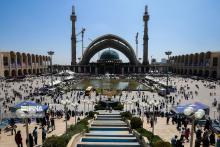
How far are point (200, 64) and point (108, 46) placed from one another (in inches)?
1921

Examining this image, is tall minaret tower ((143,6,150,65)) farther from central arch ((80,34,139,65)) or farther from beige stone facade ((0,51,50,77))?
beige stone facade ((0,51,50,77))

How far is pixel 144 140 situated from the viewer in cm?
1020

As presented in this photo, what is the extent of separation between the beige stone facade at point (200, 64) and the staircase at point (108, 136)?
148 feet

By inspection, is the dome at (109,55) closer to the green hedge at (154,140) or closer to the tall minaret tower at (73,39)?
the tall minaret tower at (73,39)

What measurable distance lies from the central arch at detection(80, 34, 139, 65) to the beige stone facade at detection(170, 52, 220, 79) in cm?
2090

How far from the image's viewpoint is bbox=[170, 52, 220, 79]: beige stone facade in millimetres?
65825

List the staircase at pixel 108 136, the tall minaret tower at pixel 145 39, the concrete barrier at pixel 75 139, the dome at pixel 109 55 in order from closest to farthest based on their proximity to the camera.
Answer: the concrete barrier at pixel 75 139, the staircase at pixel 108 136, the tall minaret tower at pixel 145 39, the dome at pixel 109 55

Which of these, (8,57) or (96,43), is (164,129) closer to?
(8,57)

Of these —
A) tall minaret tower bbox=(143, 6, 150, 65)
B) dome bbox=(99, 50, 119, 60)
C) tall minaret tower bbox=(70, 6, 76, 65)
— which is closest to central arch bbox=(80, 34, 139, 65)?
tall minaret tower bbox=(70, 6, 76, 65)

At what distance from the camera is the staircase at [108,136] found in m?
10.6

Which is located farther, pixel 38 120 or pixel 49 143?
pixel 38 120

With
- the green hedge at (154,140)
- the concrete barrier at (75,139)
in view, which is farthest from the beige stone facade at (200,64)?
the concrete barrier at (75,139)

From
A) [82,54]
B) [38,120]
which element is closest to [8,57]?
[82,54]

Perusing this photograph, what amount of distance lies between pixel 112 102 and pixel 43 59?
80874 millimetres
